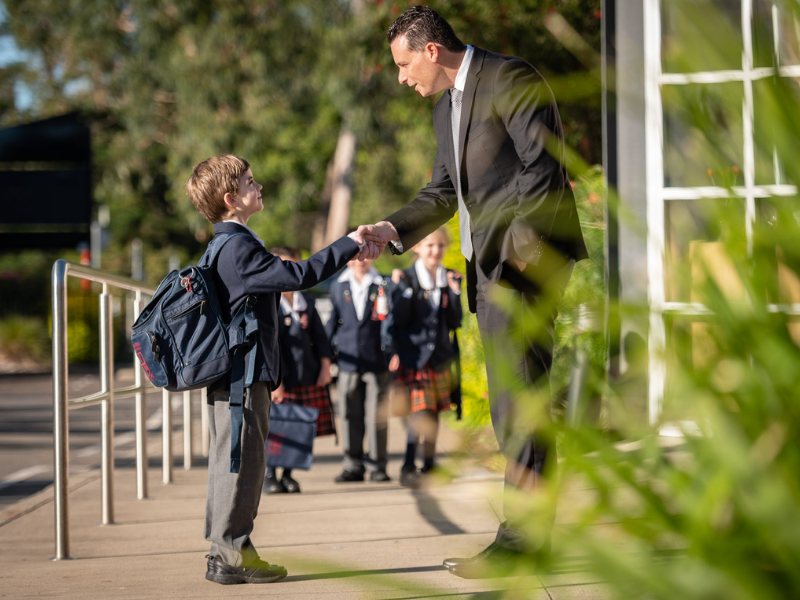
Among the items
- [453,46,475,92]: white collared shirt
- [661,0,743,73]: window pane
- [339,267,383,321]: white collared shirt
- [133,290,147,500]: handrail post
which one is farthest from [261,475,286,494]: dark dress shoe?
[661,0,743,73]: window pane

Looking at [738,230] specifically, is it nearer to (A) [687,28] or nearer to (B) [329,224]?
(A) [687,28]

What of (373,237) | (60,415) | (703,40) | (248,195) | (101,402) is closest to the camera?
(703,40)

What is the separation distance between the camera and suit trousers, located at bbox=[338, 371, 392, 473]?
5.91 m

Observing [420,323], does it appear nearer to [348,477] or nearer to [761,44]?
[348,477]

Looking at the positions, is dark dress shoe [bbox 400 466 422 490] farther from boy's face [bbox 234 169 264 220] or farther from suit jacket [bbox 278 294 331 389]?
boy's face [bbox 234 169 264 220]

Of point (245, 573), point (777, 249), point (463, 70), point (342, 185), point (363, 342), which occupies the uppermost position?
point (342, 185)

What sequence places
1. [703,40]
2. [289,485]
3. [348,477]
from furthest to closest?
1. [348,477]
2. [289,485]
3. [703,40]

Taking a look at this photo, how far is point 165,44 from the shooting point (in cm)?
2517

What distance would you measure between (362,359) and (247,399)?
2858mm

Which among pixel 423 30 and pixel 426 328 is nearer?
pixel 423 30

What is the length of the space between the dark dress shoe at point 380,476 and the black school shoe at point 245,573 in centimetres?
260

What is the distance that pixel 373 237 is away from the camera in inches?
136

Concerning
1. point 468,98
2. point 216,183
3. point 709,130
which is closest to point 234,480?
point 216,183

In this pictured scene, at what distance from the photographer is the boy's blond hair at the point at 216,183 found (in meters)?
3.51
